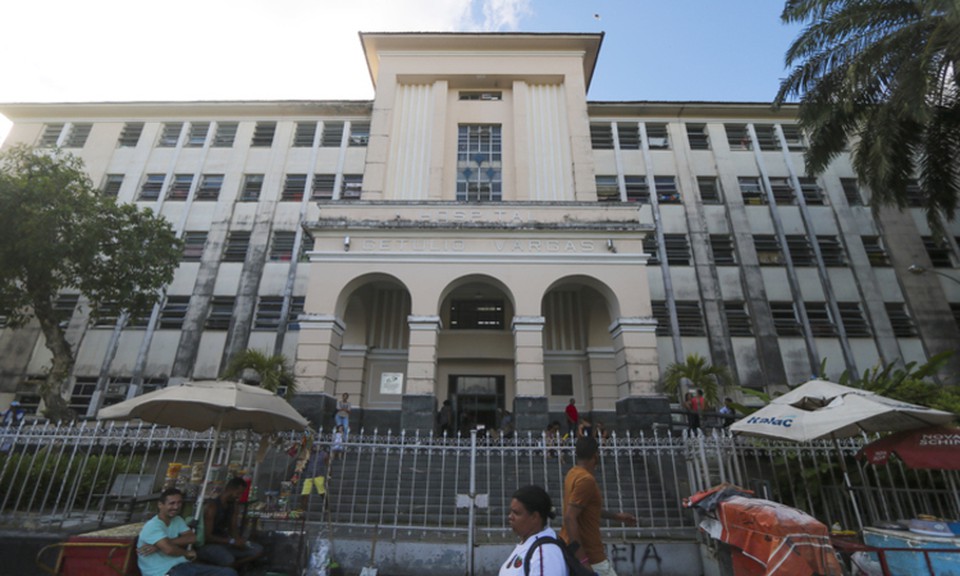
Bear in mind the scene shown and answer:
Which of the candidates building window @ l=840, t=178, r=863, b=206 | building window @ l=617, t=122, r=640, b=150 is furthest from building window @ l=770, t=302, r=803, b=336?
building window @ l=617, t=122, r=640, b=150

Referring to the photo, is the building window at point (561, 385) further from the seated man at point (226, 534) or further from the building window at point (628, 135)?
the building window at point (628, 135)

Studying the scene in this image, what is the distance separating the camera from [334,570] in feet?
21.5

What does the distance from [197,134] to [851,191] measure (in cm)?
3161

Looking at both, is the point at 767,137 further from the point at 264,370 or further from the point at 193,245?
the point at 193,245

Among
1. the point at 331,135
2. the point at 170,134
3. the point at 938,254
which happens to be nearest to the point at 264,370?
the point at 331,135

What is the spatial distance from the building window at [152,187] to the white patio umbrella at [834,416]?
991 inches

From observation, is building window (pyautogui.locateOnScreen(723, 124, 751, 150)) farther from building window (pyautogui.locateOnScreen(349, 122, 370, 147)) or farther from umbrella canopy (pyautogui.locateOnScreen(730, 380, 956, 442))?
umbrella canopy (pyautogui.locateOnScreen(730, 380, 956, 442))

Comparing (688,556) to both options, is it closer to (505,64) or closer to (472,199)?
(472,199)

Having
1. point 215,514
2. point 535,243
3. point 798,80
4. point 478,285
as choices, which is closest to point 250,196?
point 478,285

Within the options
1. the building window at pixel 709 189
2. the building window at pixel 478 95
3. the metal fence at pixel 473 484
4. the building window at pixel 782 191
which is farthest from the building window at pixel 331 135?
the building window at pixel 782 191

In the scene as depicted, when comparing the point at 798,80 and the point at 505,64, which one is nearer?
the point at 798,80

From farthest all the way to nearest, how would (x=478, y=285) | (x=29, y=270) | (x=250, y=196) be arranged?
(x=250, y=196), (x=478, y=285), (x=29, y=270)

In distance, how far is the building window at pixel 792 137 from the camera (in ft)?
72.4

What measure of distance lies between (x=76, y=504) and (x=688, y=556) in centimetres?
1162
